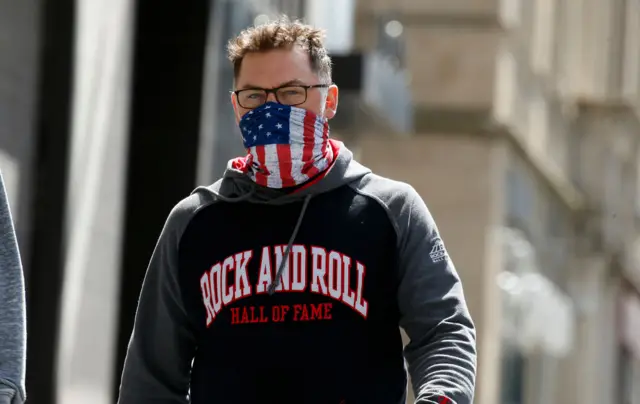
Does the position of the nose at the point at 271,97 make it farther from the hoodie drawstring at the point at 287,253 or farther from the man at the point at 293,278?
the hoodie drawstring at the point at 287,253

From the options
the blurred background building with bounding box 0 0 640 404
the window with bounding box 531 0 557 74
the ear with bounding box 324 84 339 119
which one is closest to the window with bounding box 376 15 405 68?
the blurred background building with bounding box 0 0 640 404

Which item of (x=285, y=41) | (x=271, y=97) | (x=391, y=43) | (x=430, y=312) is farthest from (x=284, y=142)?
(x=391, y=43)

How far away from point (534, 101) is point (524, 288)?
8.67ft

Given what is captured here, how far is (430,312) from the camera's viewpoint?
156 inches

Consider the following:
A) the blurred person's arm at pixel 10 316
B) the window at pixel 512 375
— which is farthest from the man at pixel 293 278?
the window at pixel 512 375

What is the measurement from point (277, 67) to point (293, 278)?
1.55 ft

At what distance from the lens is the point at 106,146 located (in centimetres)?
1160

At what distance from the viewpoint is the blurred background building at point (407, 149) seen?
10.7 metres

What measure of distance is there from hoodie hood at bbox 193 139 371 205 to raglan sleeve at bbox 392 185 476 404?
0.14 meters

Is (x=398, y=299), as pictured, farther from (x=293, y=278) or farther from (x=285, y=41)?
(x=285, y=41)

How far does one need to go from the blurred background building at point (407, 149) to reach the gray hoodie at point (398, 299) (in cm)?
→ 600

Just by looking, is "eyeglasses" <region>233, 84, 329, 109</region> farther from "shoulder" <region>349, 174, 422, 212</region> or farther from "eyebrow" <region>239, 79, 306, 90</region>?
"shoulder" <region>349, 174, 422, 212</region>

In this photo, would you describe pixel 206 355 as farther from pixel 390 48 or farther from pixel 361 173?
pixel 390 48

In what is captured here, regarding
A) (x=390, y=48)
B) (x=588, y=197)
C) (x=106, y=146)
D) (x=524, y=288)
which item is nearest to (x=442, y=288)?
(x=106, y=146)
